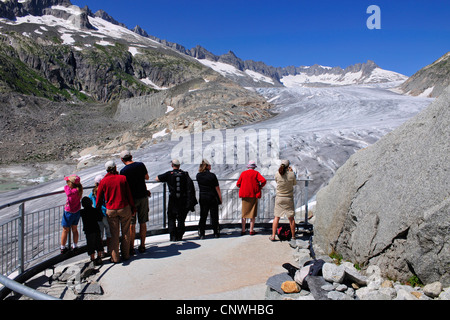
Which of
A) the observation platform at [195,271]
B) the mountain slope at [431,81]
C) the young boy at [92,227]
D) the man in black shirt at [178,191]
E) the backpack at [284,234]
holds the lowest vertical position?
the observation platform at [195,271]

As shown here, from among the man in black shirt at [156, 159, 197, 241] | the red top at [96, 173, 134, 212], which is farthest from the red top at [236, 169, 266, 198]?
the red top at [96, 173, 134, 212]

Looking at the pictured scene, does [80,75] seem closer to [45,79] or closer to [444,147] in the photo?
[45,79]

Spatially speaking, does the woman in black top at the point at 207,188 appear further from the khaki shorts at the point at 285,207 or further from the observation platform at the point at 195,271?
the khaki shorts at the point at 285,207

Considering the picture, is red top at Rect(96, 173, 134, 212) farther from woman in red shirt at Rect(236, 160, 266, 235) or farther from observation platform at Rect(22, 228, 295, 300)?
woman in red shirt at Rect(236, 160, 266, 235)

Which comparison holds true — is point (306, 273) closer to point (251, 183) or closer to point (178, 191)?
point (251, 183)

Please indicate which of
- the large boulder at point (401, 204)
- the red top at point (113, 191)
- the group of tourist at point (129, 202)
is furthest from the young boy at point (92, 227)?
the large boulder at point (401, 204)

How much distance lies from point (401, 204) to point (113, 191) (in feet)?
15.8

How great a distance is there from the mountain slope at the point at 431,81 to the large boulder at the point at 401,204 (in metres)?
50.3

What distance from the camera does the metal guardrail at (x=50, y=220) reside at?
607 cm

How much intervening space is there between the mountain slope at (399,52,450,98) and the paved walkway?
167 feet

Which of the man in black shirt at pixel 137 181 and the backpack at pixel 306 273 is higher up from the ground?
the man in black shirt at pixel 137 181

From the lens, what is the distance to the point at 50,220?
43.7 feet

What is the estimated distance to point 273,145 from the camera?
20.3 m

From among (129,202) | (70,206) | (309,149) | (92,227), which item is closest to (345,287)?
(129,202)
